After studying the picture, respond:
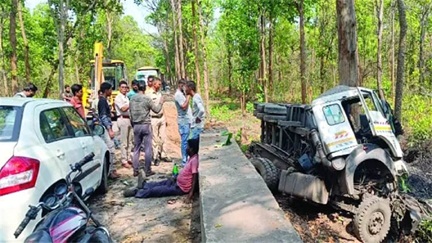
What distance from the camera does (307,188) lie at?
275 inches

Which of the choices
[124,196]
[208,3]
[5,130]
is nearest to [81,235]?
[5,130]

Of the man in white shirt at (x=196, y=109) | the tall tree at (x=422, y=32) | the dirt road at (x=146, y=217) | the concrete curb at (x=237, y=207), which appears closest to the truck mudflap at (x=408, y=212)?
the concrete curb at (x=237, y=207)

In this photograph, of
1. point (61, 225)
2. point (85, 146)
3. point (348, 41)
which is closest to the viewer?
point (61, 225)

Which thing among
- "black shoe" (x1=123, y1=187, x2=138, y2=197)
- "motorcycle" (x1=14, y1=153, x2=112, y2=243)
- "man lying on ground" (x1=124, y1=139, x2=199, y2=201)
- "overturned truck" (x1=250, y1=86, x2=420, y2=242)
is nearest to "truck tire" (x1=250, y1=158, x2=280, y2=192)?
"overturned truck" (x1=250, y1=86, x2=420, y2=242)

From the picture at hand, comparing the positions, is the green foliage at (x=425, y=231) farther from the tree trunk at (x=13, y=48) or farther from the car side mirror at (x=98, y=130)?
the tree trunk at (x=13, y=48)

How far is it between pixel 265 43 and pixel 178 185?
19505 millimetres

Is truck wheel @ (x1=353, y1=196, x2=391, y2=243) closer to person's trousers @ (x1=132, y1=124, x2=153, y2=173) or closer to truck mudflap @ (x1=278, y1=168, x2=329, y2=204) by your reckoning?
truck mudflap @ (x1=278, y1=168, x2=329, y2=204)

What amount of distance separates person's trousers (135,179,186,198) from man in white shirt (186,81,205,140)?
5.25ft

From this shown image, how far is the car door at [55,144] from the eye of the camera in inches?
168

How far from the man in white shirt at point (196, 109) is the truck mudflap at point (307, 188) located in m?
2.14

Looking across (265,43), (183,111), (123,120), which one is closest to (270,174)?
(183,111)

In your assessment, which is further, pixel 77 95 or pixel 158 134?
pixel 158 134

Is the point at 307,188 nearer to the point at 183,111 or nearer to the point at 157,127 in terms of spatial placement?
the point at 183,111

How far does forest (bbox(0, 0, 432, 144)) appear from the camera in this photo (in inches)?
599
